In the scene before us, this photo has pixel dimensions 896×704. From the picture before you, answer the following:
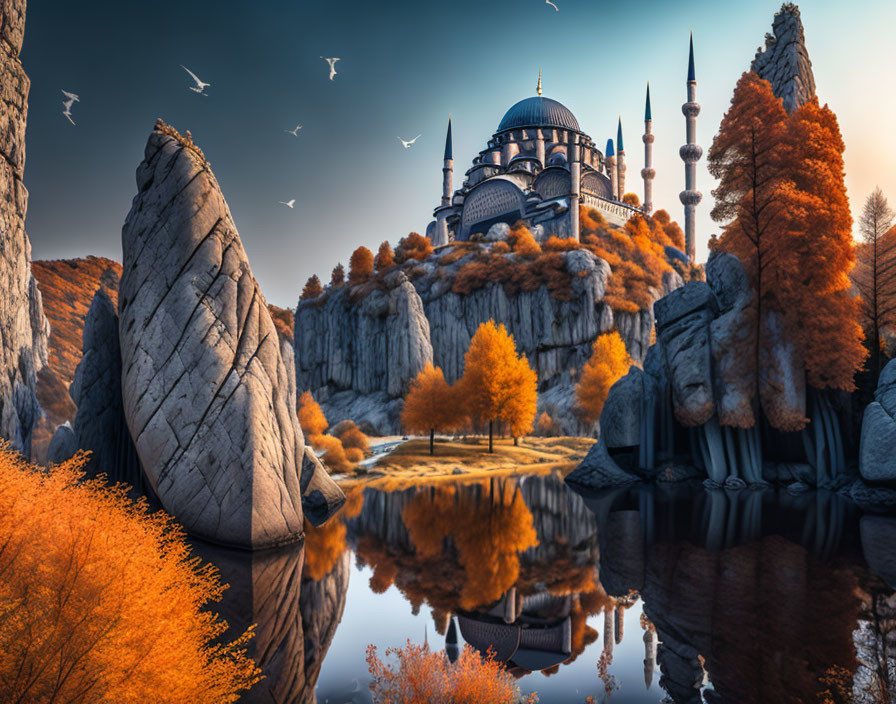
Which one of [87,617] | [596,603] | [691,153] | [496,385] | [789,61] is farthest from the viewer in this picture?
[691,153]

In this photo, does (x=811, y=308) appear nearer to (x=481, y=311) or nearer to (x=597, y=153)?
(x=481, y=311)

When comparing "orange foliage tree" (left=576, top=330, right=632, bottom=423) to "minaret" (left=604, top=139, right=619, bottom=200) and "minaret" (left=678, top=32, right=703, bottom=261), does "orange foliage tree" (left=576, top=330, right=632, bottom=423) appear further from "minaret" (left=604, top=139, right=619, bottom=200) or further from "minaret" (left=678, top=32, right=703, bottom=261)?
"minaret" (left=604, top=139, right=619, bottom=200)

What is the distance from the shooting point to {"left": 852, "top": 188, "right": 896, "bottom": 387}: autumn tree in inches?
866

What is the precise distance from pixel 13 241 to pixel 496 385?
2317 cm

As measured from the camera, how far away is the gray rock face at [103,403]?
13.2 m

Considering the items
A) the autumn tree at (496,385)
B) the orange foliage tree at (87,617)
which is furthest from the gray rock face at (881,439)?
the orange foliage tree at (87,617)

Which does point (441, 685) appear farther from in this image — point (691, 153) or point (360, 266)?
point (691, 153)

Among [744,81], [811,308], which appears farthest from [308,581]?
[744,81]

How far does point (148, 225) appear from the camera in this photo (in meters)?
12.8

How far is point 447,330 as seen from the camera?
50.5 meters

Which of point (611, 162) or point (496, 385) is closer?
point (496, 385)

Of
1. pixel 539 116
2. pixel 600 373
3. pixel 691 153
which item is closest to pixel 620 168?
pixel 539 116

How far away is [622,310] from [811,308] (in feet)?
85.7

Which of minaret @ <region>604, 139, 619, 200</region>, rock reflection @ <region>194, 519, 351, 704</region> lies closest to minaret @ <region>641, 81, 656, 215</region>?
minaret @ <region>604, 139, 619, 200</region>
